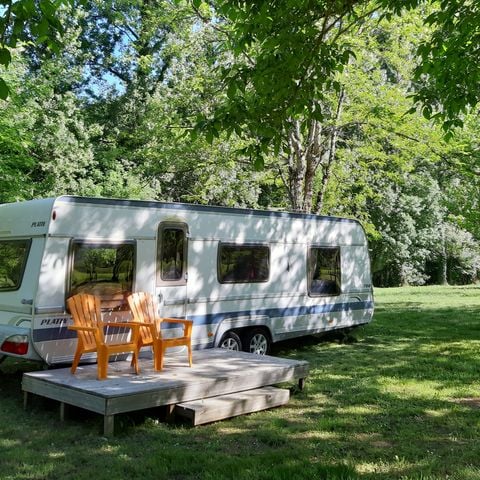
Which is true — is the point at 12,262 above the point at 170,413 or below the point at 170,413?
above

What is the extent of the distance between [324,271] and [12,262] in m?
5.70

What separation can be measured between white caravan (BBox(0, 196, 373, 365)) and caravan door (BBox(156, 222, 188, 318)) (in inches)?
0.6

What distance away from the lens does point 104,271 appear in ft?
23.7

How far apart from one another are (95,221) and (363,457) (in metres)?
4.29

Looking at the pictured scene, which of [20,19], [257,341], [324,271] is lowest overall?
[257,341]

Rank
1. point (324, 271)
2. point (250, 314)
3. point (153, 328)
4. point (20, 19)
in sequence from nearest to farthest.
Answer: point (20, 19)
point (153, 328)
point (250, 314)
point (324, 271)

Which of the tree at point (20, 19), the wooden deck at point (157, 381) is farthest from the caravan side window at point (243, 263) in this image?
the tree at point (20, 19)

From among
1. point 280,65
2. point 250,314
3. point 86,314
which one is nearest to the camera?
point 280,65

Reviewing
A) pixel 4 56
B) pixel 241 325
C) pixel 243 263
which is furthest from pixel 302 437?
pixel 4 56

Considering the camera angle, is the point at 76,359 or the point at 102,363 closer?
the point at 102,363

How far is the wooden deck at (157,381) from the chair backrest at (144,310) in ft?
1.27

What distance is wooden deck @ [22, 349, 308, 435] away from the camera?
18.3 feet

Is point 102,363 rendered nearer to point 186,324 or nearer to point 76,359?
point 76,359

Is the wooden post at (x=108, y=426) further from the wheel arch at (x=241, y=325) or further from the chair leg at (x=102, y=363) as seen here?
the wheel arch at (x=241, y=325)
